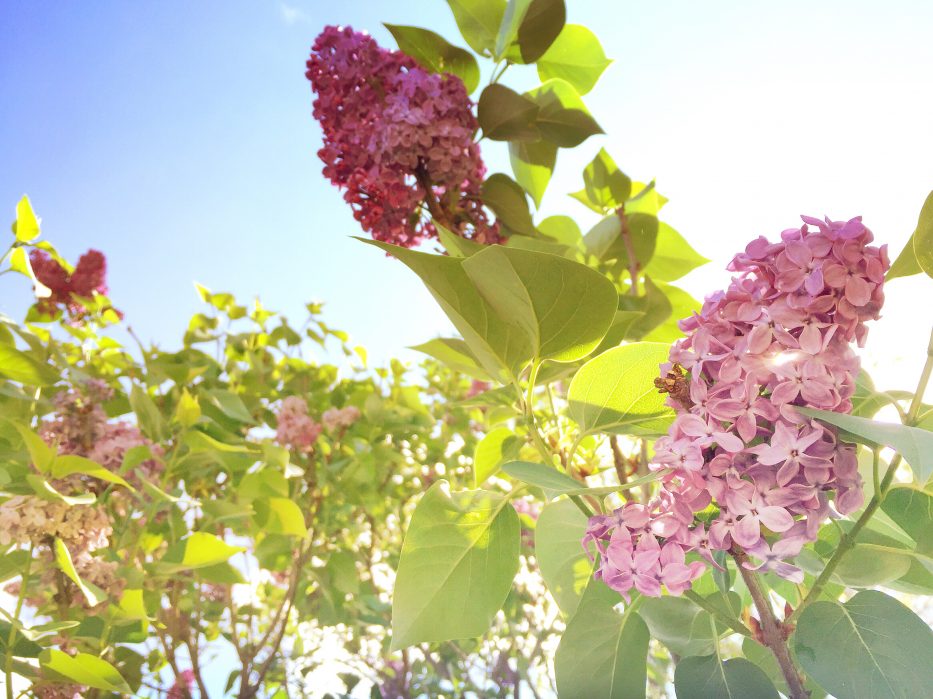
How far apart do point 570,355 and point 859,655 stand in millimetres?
190

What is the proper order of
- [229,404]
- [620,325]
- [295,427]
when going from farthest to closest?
[295,427], [229,404], [620,325]

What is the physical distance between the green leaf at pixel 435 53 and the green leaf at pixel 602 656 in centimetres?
54

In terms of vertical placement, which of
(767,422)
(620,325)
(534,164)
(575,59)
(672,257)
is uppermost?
(575,59)

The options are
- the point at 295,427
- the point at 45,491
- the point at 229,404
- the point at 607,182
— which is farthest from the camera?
the point at 295,427

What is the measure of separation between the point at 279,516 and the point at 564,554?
0.50m

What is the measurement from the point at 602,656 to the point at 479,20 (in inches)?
22.8

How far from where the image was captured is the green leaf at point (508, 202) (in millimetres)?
A: 648

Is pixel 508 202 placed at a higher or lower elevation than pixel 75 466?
higher

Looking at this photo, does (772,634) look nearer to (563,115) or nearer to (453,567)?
(453,567)

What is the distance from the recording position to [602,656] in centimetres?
34

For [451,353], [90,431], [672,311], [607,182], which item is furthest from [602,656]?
[90,431]

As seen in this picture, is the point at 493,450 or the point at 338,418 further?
the point at 338,418


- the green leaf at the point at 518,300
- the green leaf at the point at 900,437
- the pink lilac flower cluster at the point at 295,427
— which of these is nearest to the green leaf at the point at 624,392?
the green leaf at the point at 518,300

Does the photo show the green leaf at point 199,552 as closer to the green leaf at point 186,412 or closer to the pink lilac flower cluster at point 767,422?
the green leaf at point 186,412
